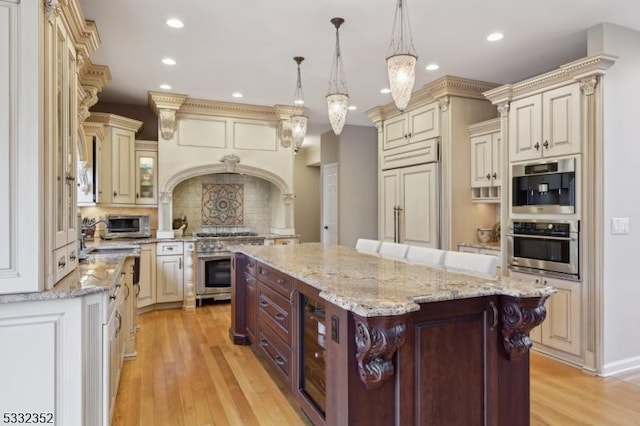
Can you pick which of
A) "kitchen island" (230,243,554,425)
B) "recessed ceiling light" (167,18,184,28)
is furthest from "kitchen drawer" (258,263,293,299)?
"recessed ceiling light" (167,18,184,28)

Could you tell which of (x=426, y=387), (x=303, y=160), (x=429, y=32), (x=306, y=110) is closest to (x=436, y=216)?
(x=429, y=32)

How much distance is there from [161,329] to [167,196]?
1.84 metres

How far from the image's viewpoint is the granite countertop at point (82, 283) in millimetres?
1768

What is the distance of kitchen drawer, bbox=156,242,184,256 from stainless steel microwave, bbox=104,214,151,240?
361 millimetres

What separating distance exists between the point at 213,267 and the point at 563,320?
13.3 ft

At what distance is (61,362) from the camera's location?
1855mm

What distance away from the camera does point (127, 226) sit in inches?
207

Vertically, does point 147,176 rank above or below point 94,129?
below

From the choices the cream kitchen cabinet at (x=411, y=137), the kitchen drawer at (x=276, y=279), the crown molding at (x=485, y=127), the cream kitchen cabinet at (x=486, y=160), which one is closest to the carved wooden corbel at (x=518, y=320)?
the kitchen drawer at (x=276, y=279)

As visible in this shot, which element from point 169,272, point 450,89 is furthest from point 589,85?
point 169,272

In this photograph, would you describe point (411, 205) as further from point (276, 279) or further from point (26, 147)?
point (26, 147)

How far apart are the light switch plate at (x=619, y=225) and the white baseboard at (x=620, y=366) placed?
1020 mm

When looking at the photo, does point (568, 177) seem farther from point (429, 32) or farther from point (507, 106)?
point (429, 32)

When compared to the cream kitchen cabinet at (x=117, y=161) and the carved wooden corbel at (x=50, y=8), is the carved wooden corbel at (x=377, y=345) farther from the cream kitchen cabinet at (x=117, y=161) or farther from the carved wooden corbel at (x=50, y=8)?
the cream kitchen cabinet at (x=117, y=161)
